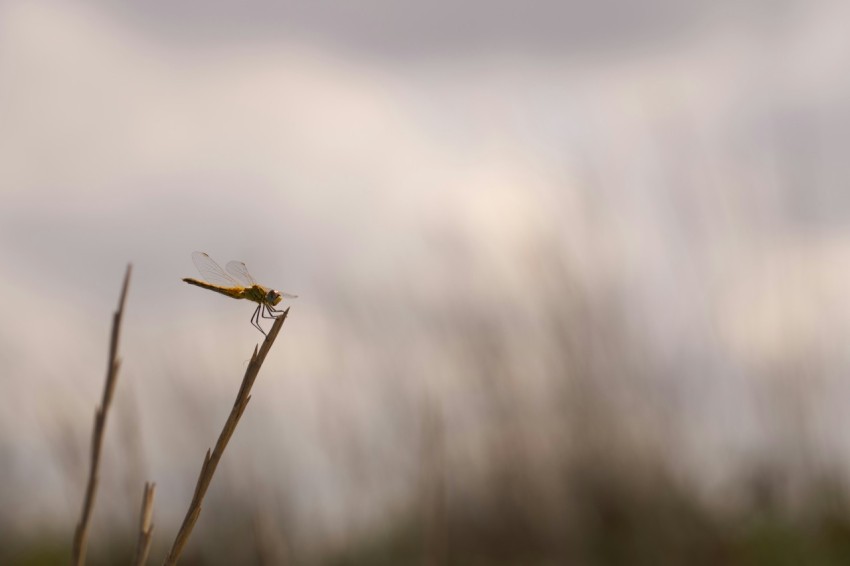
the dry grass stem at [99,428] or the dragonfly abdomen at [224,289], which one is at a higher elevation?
the dragonfly abdomen at [224,289]

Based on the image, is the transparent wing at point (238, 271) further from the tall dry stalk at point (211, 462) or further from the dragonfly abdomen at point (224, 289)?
the tall dry stalk at point (211, 462)

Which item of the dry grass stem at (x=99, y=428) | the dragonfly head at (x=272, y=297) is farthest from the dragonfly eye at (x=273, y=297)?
the dry grass stem at (x=99, y=428)

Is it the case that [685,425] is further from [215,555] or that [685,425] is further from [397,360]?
[215,555]

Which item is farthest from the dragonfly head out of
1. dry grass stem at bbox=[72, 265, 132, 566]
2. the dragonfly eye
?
dry grass stem at bbox=[72, 265, 132, 566]

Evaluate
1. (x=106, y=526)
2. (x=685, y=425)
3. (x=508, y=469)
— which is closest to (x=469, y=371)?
(x=508, y=469)

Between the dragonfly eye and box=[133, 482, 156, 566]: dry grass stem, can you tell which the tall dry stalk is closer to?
box=[133, 482, 156, 566]: dry grass stem

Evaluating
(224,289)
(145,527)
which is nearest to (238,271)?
(224,289)

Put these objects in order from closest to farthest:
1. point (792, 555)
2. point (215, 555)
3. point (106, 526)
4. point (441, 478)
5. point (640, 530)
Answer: point (441, 478), point (106, 526), point (792, 555), point (215, 555), point (640, 530)
